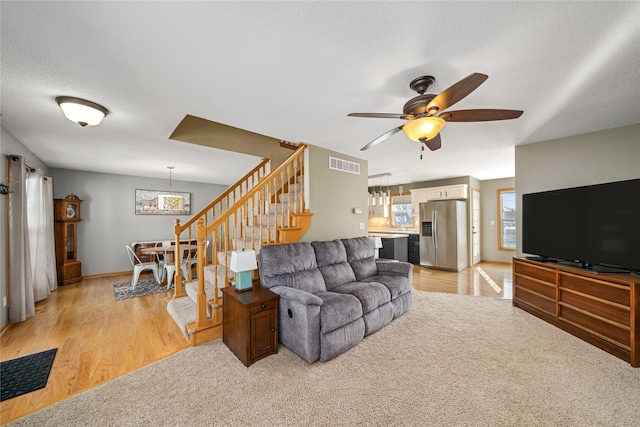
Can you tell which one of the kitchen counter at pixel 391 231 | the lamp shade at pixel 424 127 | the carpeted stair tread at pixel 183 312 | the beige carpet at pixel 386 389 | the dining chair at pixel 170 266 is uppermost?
the lamp shade at pixel 424 127

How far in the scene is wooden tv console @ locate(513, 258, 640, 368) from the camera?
221 centimetres

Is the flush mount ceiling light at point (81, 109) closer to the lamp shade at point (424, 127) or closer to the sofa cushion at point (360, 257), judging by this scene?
the lamp shade at point (424, 127)

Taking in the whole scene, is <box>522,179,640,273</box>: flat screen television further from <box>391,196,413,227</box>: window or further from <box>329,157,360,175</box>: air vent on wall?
<box>391,196,413,227</box>: window

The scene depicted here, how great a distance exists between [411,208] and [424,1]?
6.64 meters

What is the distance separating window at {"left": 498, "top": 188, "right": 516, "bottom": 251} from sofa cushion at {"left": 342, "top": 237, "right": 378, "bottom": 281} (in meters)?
4.99

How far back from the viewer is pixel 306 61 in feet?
5.68

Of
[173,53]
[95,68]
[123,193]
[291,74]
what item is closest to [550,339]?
[291,74]

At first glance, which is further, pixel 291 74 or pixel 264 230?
pixel 264 230

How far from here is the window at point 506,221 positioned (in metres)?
6.51

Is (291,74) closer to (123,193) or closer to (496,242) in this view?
(123,193)

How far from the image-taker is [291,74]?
6.19 feet

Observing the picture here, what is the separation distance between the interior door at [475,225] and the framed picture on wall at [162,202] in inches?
313

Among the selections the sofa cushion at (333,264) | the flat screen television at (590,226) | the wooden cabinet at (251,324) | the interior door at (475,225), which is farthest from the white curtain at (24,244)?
the interior door at (475,225)

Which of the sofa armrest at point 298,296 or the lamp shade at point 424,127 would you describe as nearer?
the lamp shade at point 424,127
